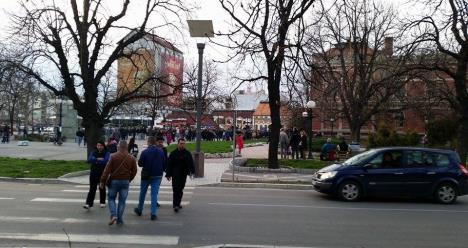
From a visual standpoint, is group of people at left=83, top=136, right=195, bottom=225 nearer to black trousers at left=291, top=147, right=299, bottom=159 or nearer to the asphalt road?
the asphalt road

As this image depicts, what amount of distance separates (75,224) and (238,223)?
3.08m

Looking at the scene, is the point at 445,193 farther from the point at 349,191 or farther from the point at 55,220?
the point at 55,220

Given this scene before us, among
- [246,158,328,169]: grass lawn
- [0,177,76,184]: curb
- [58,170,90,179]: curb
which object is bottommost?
[0,177,76,184]: curb

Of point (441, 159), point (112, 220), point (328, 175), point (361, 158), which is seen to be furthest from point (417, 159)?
point (112, 220)

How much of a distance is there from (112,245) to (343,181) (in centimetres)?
822

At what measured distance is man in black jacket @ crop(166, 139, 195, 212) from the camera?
12.0 meters

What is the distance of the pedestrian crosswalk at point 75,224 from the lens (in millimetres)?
8484

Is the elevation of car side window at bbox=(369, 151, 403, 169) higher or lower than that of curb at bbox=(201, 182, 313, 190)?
higher

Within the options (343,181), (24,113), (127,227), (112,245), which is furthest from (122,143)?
(24,113)

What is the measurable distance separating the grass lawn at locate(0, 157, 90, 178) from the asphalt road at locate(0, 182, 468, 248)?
13.3ft

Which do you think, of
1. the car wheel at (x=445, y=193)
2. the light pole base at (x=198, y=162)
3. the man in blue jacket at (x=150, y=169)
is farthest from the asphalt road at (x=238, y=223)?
the light pole base at (x=198, y=162)

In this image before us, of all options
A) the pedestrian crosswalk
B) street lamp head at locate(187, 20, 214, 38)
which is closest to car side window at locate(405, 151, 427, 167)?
the pedestrian crosswalk

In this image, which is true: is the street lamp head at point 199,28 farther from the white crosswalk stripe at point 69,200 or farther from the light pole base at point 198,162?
the white crosswalk stripe at point 69,200

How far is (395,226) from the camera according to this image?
34.9ft
